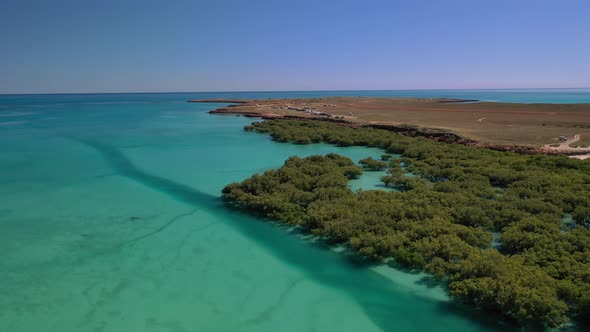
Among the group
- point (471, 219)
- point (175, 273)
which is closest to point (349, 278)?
point (175, 273)

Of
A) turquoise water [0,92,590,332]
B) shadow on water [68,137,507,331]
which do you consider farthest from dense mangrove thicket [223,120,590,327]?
turquoise water [0,92,590,332]

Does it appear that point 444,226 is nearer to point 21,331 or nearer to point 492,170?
point 492,170

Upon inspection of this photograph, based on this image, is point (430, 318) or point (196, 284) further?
point (196, 284)

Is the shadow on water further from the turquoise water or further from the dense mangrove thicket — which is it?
the dense mangrove thicket

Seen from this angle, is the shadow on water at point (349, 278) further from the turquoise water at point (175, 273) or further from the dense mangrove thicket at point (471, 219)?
the dense mangrove thicket at point (471, 219)

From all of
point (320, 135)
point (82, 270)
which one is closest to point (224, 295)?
point (82, 270)

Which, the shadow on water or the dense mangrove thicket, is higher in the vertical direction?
the dense mangrove thicket

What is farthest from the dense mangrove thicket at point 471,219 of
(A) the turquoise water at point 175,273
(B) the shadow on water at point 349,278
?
(A) the turquoise water at point 175,273
